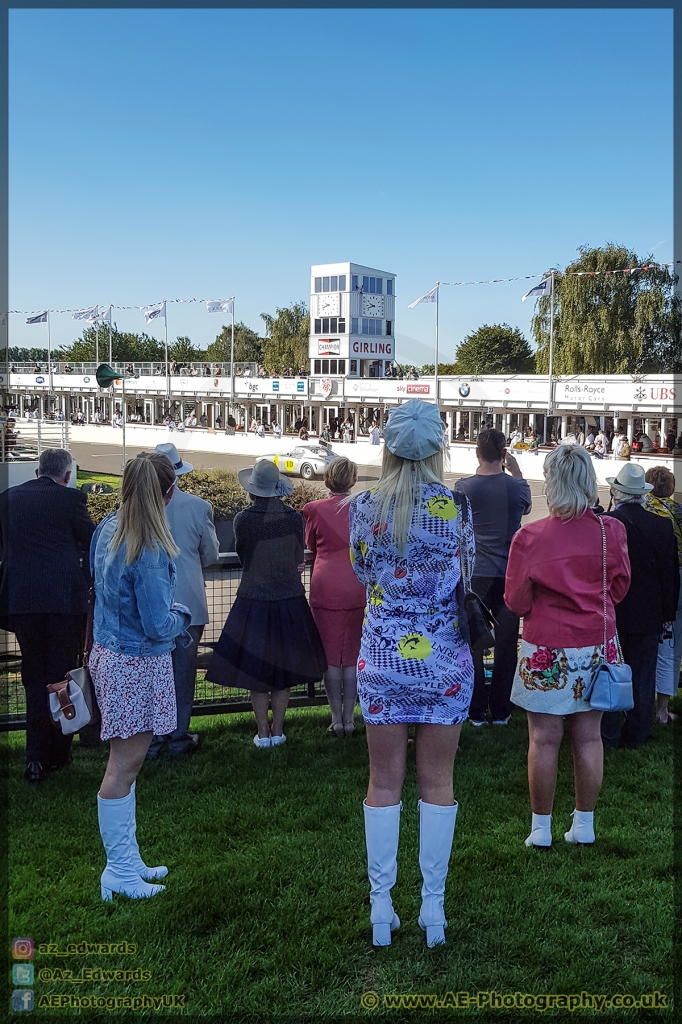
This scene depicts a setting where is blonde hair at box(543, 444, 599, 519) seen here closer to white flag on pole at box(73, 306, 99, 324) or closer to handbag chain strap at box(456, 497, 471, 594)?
handbag chain strap at box(456, 497, 471, 594)

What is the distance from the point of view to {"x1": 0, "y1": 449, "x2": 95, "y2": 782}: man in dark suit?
3879 mm

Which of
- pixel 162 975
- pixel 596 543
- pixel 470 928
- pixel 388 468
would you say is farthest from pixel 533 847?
pixel 388 468

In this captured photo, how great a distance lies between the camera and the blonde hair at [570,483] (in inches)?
120

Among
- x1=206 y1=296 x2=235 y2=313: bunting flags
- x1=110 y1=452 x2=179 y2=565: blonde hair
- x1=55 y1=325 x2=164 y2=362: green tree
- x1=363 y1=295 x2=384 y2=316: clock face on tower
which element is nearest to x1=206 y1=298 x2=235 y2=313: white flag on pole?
x1=206 y1=296 x2=235 y2=313: bunting flags

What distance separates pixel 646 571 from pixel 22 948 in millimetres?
3339

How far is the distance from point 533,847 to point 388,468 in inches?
70.3

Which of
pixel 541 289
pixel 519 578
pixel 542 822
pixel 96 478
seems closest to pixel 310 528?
pixel 519 578

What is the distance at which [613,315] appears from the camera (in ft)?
150

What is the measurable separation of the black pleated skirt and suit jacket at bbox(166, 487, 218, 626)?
0.24 m

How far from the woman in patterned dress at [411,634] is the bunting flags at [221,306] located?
11.4m

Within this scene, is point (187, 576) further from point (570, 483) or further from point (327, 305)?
point (327, 305)

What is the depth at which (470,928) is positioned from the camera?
2.74 meters

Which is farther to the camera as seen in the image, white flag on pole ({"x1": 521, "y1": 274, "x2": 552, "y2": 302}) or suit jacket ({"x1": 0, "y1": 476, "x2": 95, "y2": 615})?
white flag on pole ({"x1": 521, "y1": 274, "x2": 552, "y2": 302})

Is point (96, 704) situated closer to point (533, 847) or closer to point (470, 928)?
point (470, 928)
